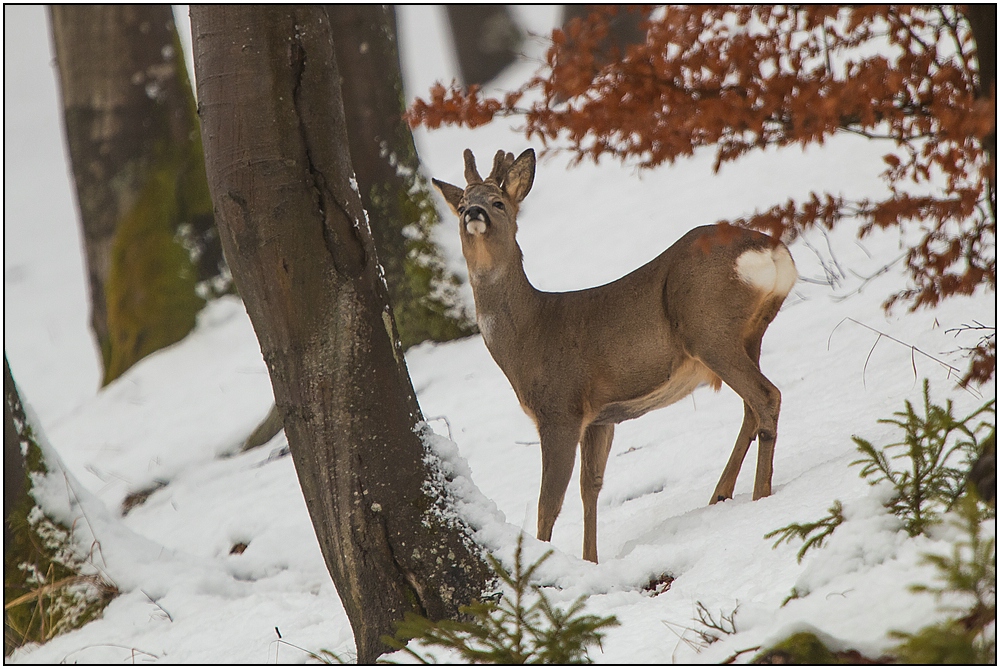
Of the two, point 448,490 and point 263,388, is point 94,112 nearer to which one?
point 263,388

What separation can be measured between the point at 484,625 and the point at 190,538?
4.34 metres

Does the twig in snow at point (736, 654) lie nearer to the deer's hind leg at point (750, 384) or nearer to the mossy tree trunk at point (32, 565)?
the deer's hind leg at point (750, 384)

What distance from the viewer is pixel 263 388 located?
29.7 ft

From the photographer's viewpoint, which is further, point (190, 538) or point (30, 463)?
point (190, 538)

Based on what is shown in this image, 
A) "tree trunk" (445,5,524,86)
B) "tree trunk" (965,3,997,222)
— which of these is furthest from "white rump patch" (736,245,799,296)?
"tree trunk" (445,5,524,86)

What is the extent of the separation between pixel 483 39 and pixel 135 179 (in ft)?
28.3

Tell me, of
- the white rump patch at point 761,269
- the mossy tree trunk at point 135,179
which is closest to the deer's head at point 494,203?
the white rump patch at point 761,269

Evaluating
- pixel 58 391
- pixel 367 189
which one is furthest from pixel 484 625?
pixel 58 391

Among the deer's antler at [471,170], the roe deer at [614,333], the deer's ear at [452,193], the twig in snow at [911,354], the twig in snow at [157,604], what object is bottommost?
the twig in snow at [157,604]

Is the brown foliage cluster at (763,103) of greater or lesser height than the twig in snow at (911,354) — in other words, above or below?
above

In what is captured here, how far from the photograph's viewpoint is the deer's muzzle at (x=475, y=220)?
4.91 meters

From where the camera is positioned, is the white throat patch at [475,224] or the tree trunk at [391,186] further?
the tree trunk at [391,186]

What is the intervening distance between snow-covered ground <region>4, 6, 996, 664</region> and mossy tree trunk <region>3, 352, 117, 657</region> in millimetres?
125

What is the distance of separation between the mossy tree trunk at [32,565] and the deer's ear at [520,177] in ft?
9.48
